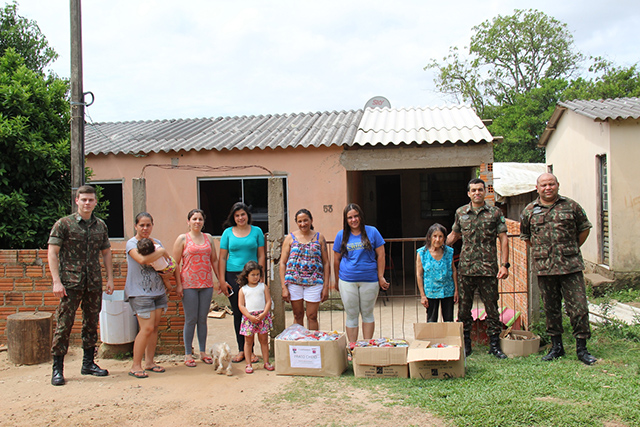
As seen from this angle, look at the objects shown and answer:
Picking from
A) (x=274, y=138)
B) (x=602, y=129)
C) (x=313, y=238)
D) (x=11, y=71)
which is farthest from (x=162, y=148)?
(x=602, y=129)

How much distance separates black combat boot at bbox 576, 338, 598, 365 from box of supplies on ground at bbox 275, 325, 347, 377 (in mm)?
2253

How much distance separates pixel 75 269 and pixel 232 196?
4978 mm

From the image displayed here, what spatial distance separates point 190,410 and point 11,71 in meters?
5.20

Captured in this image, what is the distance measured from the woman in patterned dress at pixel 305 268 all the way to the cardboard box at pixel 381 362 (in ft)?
2.42

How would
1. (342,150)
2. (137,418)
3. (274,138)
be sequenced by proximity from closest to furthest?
(137,418)
(342,150)
(274,138)

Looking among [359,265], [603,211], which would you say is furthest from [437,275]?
[603,211]

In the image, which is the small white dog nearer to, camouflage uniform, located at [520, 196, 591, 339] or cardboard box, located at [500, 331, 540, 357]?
cardboard box, located at [500, 331, 540, 357]

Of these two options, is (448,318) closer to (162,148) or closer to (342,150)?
(342,150)

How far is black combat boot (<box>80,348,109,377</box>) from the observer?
4867mm

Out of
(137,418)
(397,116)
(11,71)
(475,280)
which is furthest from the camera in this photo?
(397,116)

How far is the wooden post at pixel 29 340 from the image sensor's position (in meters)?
5.32

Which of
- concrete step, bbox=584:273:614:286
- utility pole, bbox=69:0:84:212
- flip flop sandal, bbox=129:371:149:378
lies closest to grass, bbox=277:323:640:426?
flip flop sandal, bbox=129:371:149:378

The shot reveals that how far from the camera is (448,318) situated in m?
5.09

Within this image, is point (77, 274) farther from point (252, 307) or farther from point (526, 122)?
point (526, 122)
